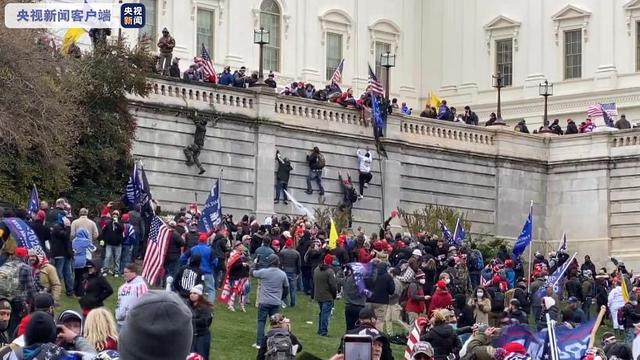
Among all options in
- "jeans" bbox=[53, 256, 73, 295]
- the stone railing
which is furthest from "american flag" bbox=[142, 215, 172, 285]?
the stone railing

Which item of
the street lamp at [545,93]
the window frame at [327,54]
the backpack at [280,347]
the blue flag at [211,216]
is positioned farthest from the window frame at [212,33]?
the backpack at [280,347]

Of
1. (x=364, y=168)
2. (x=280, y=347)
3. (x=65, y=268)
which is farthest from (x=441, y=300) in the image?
(x=364, y=168)

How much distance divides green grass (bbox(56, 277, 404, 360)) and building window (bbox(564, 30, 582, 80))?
35952 mm

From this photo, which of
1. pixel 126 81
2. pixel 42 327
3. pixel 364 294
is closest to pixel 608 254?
pixel 126 81

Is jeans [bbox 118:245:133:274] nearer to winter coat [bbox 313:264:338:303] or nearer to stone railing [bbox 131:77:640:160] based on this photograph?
winter coat [bbox 313:264:338:303]

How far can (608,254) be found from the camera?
58.3 meters

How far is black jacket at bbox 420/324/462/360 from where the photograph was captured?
20.4 meters

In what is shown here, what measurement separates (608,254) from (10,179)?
24.9m

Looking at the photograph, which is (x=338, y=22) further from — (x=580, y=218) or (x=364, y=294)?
(x=364, y=294)

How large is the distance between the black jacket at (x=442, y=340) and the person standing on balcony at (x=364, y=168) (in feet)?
107

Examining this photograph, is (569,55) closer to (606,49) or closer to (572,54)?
(572,54)

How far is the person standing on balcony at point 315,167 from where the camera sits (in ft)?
168

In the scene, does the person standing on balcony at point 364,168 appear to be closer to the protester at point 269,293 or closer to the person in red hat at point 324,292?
the person in red hat at point 324,292

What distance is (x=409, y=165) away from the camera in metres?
55.3
